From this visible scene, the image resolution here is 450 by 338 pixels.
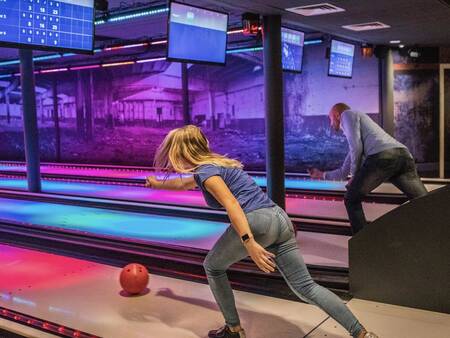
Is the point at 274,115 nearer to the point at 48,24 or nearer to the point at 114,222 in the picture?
the point at 114,222

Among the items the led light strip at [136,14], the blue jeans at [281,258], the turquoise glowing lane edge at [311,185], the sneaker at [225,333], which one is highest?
the led light strip at [136,14]

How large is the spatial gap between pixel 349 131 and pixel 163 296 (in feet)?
6.26

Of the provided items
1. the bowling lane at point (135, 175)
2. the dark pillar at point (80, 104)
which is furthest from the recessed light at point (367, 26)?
the dark pillar at point (80, 104)

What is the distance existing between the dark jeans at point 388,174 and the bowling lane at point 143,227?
68cm

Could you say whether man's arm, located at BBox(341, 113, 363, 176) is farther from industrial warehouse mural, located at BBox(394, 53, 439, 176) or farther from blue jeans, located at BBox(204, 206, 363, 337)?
industrial warehouse mural, located at BBox(394, 53, 439, 176)

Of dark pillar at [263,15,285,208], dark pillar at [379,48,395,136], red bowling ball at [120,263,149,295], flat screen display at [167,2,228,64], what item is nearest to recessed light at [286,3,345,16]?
dark pillar at [263,15,285,208]

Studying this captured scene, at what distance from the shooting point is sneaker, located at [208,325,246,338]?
294cm

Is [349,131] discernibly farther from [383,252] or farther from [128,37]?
[128,37]

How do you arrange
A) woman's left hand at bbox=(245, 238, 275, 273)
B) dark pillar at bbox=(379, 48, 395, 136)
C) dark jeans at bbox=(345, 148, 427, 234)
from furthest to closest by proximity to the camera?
dark pillar at bbox=(379, 48, 395, 136)
dark jeans at bbox=(345, 148, 427, 234)
woman's left hand at bbox=(245, 238, 275, 273)

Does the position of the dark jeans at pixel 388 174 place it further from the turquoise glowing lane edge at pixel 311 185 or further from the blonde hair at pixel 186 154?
the turquoise glowing lane edge at pixel 311 185

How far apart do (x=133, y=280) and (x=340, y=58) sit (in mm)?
6394

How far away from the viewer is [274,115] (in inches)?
238

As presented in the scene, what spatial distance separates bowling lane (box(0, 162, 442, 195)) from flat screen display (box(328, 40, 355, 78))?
194 cm

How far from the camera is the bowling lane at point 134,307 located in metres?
3.25
